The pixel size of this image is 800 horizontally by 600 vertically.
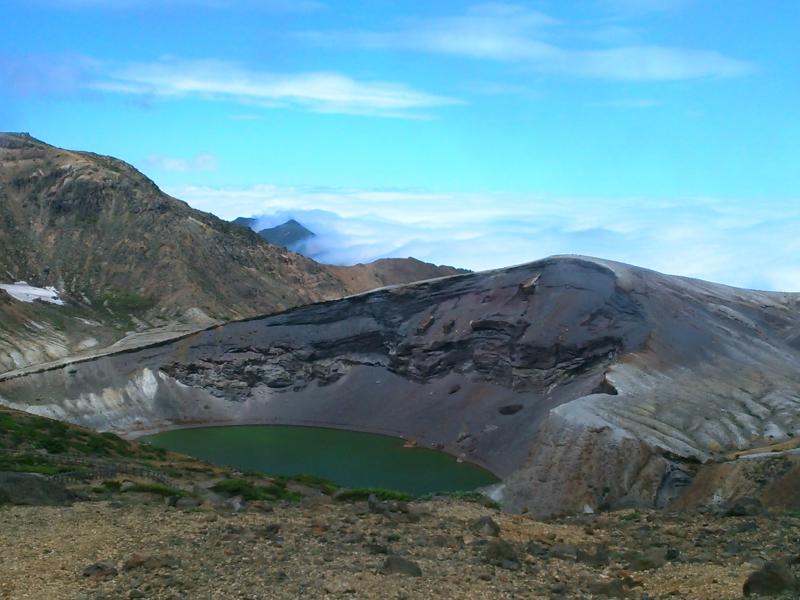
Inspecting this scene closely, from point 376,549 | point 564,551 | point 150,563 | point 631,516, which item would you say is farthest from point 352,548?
point 631,516

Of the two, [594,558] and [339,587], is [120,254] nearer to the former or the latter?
[594,558]

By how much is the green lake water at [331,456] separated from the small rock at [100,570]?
3701 cm

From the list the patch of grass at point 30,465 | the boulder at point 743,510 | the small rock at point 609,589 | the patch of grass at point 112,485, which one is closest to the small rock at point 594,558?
the small rock at point 609,589

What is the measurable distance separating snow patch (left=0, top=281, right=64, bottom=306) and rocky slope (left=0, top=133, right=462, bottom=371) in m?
1.39

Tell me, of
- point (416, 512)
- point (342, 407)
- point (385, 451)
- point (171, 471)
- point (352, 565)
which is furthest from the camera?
point (342, 407)

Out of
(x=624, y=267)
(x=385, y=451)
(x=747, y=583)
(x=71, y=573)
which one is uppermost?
(x=624, y=267)

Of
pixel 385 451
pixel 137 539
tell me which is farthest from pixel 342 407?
pixel 137 539

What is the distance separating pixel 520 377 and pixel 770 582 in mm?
55371

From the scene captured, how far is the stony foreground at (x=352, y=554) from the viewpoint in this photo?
13.2 metres

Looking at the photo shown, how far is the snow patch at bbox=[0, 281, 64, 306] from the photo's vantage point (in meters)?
102

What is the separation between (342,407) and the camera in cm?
7556

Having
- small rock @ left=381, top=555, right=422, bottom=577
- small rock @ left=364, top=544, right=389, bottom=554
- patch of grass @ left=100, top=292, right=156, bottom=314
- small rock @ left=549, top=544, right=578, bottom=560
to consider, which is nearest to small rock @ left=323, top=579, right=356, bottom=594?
small rock @ left=381, top=555, right=422, bottom=577

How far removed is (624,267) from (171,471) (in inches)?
1941

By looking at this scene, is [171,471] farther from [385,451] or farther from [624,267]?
[624,267]
